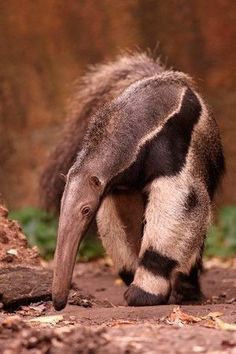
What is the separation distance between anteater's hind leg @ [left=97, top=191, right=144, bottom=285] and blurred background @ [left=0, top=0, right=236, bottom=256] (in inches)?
202

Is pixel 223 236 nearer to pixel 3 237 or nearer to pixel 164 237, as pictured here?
pixel 3 237

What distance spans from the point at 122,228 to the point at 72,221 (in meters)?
1.51

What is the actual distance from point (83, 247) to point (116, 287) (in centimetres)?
299

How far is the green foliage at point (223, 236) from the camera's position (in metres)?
13.1

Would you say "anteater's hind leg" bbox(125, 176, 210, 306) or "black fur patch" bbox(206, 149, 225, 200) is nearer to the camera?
"anteater's hind leg" bbox(125, 176, 210, 306)

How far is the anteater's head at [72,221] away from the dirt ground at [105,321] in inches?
9.2

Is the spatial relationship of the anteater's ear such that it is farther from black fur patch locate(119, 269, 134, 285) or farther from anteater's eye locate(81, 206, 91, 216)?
black fur patch locate(119, 269, 134, 285)

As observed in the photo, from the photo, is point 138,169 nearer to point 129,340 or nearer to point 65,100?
point 129,340

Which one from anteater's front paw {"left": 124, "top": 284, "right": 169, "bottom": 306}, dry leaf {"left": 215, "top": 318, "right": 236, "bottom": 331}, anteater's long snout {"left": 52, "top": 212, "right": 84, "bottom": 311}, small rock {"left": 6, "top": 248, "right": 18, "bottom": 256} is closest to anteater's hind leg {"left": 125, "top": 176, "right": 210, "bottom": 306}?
anteater's front paw {"left": 124, "top": 284, "right": 169, "bottom": 306}

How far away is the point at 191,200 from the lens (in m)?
7.77

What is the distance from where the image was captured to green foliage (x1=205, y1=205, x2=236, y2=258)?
13.1m

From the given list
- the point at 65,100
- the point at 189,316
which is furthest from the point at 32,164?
the point at 189,316

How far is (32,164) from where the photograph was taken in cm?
1438

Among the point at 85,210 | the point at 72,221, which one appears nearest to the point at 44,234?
the point at 85,210
